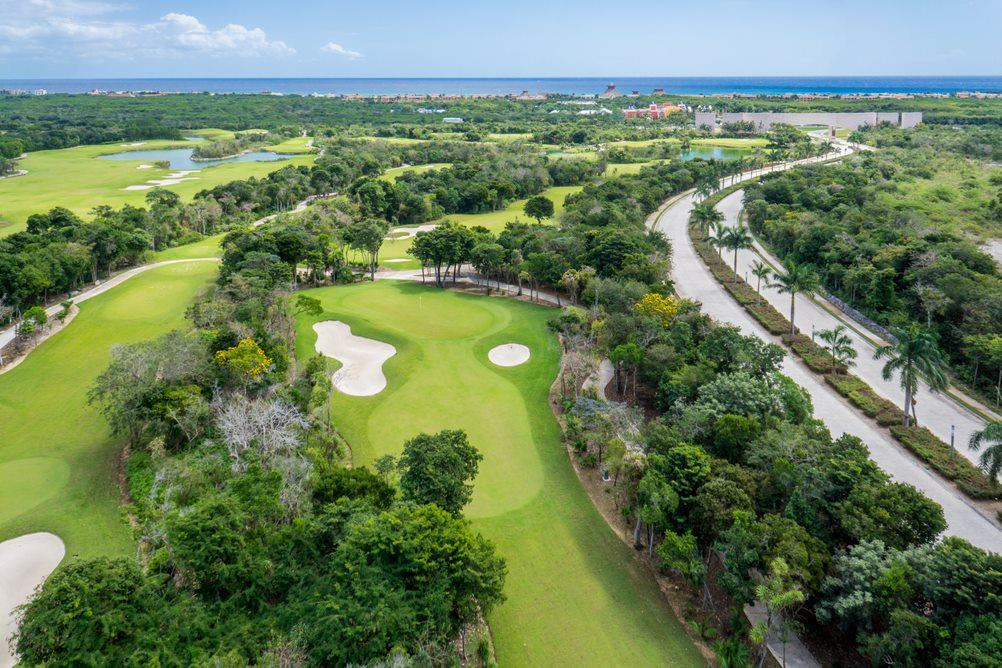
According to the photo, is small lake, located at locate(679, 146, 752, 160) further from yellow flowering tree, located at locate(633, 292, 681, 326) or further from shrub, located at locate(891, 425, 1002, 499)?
shrub, located at locate(891, 425, 1002, 499)

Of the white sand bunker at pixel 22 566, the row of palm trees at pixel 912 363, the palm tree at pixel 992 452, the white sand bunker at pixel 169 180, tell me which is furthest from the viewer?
the white sand bunker at pixel 169 180

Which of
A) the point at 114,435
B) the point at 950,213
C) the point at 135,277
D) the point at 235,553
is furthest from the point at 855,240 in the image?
the point at 135,277

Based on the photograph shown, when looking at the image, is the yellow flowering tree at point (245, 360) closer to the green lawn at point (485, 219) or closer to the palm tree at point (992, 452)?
the green lawn at point (485, 219)

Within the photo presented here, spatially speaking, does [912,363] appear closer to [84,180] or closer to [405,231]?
[405,231]

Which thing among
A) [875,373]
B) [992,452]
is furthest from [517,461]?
[875,373]

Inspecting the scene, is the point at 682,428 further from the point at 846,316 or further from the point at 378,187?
the point at 378,187

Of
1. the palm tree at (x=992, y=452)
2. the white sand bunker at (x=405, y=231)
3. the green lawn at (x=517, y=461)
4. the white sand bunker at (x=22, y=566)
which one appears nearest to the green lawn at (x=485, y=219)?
the white sand bunker at (x=405, y=231)

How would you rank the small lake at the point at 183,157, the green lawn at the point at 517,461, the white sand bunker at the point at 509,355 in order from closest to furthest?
1. the green lawn at the point at 517,461
2. the white sand bunker at the point at 509,355
3. the small lake at the point at 183,157
